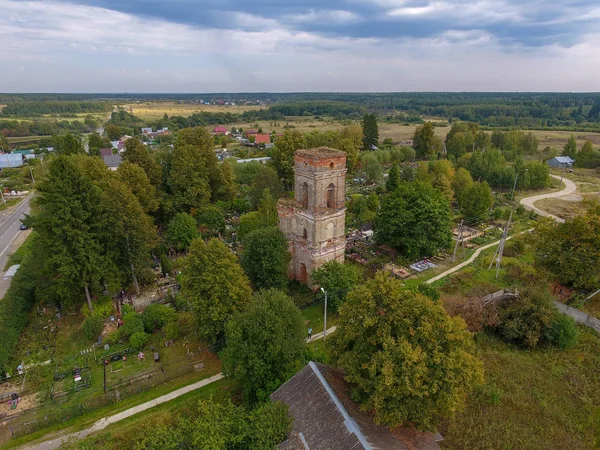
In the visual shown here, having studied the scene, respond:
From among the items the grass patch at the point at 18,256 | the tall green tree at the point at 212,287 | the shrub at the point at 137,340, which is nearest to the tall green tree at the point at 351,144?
the tall green tree at the point at 212,287

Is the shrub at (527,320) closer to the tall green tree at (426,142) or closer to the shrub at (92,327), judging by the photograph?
the shrub at (92,327)

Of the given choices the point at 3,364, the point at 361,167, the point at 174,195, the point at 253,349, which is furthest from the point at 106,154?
the point at 253,349

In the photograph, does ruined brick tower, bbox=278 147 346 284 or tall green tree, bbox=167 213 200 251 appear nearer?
ruined brick tower, bbox=278 147 346 284

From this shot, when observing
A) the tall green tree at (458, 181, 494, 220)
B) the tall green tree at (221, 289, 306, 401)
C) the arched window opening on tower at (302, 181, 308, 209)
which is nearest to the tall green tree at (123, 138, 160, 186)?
the arched window opening on tower at (302, 181, 308, 209)

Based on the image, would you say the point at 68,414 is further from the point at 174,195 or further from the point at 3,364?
the point at 174,195

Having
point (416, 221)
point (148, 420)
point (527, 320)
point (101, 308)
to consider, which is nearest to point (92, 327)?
point (101, 308)

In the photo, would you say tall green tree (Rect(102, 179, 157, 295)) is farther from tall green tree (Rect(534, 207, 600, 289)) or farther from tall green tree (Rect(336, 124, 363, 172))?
tall green tree (Rect(336, 124, 363, 172))
